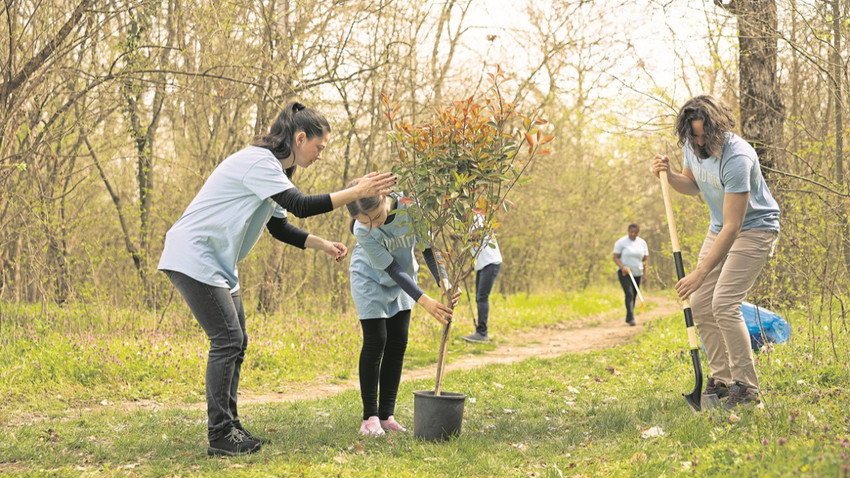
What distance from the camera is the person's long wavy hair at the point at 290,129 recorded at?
427 cm

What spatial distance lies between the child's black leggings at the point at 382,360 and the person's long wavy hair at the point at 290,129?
4.25ft

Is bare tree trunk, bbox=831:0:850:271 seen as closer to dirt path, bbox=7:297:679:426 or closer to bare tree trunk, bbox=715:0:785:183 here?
bare tree trunk, bbox=715:0:785:183

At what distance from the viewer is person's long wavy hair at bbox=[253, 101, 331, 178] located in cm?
427

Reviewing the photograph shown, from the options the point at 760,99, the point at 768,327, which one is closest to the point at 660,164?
the point at 768,327

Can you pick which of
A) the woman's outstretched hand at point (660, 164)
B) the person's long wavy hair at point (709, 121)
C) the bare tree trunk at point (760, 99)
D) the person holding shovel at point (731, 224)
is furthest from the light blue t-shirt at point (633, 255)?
the person's long wavy hair at point (709, 121)

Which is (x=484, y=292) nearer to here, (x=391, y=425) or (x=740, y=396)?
(x=391, y=425)

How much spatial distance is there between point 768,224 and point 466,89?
10.1 metres

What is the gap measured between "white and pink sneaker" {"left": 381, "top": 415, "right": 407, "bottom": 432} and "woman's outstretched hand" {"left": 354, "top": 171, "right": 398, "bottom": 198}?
176 centimetres

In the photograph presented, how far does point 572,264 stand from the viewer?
20.7 m

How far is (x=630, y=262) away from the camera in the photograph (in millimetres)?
13477

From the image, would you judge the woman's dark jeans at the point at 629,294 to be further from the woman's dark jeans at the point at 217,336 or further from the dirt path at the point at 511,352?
the woman's dark jeans at the point at 217,336

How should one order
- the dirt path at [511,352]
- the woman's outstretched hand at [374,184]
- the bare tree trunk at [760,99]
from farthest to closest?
1. the bare tree trunk at [760,99]
2. the dirt path at [511,352]
3. the woman's outstretched hand at [374,184]

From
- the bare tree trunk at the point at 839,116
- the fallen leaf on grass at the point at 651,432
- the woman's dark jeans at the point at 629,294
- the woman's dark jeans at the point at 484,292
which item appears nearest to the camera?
the fallen leaf on grass at the point at 651,432

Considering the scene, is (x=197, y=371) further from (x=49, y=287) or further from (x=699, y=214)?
(x=699, y=214)
